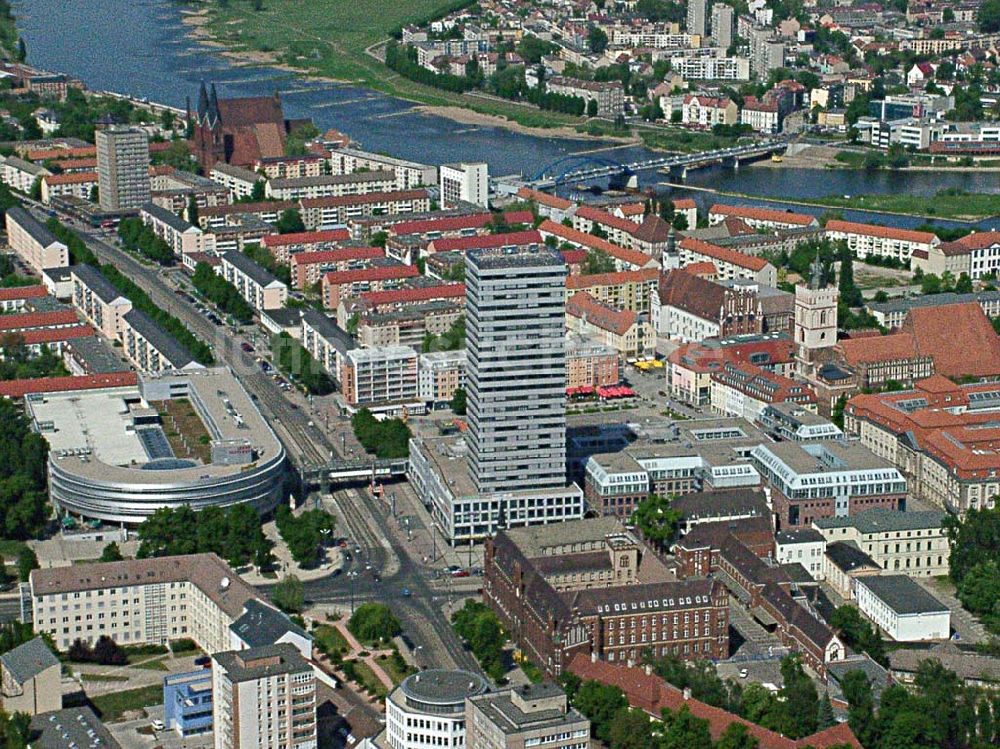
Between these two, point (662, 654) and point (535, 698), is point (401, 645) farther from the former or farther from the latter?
point (535, 698)

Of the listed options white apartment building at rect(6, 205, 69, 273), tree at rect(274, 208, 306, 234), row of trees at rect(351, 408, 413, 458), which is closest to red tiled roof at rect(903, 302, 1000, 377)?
row of trees at rect(351, 408, 413, 458)

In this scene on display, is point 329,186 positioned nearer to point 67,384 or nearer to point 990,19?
point 67,384

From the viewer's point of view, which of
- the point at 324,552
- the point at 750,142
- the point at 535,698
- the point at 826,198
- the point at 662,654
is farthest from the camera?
the point at 750,142

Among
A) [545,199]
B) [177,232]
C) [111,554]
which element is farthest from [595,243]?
[111,554]

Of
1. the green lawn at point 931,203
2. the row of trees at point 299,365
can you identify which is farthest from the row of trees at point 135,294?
the green lawn at point 931,203

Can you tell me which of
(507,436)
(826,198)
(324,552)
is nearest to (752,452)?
(507,436)

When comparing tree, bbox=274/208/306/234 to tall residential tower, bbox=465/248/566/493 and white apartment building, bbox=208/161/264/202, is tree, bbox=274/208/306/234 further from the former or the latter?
tall residential tower, bbox=465/248/566/493
